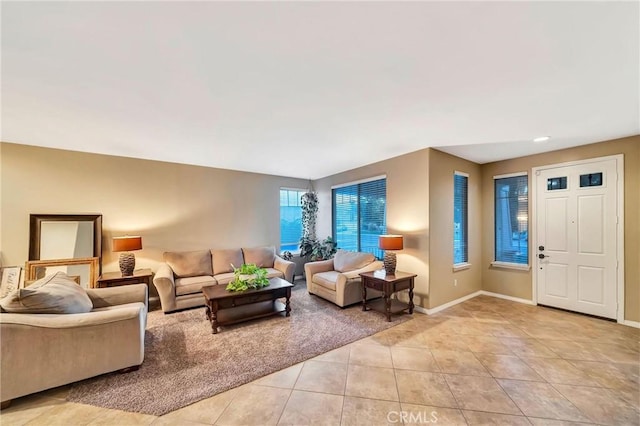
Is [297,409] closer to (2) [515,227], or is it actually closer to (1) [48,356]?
(1) [48,356]

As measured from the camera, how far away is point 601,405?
189 cm

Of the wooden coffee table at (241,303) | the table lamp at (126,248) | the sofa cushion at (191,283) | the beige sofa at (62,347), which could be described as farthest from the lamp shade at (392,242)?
the table lamp at (126,248)

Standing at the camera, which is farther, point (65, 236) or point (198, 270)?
point (198, 270)

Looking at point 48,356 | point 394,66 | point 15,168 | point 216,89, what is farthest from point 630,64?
point 15,168

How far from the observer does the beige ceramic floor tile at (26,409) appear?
1.75 metres

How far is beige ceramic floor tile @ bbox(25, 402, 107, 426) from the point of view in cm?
173

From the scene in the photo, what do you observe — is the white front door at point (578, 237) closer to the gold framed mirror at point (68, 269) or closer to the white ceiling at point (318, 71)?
the white ceiling at point (318, 71)

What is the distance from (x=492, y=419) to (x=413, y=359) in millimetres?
799

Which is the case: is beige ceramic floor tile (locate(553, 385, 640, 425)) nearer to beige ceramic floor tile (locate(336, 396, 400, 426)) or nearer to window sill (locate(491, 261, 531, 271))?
beige ceramic floor tile (locate(336, 396, 400, 426))

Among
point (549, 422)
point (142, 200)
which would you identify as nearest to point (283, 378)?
point (549, 422)

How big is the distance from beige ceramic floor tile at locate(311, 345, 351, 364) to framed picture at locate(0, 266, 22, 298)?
4149 mm

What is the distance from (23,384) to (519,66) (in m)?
4.37

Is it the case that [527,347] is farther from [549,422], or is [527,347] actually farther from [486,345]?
[549,422]

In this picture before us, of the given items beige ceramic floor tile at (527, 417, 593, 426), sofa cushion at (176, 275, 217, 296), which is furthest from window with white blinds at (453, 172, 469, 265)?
sofa cushion at (176, 275, 217, 296)
